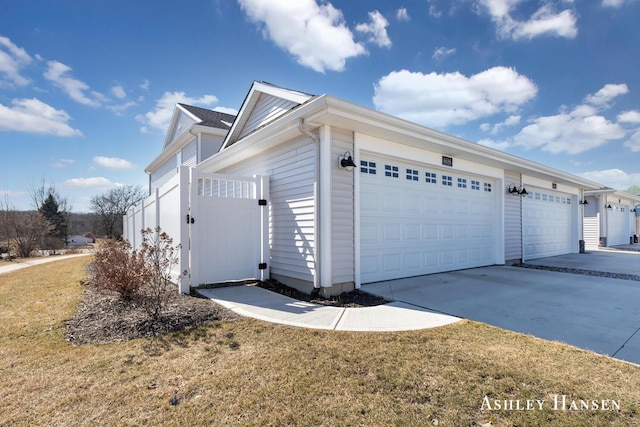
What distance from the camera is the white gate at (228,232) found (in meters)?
5.94

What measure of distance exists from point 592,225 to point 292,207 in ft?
66.6

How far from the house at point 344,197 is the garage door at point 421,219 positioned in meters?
0.03

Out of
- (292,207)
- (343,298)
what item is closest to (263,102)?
(292,207)

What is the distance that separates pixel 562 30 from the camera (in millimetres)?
8492

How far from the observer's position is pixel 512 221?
397 inches

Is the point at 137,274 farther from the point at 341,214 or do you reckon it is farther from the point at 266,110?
the point at 266,110

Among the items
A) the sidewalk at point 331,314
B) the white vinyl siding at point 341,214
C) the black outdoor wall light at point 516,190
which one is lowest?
the sidewalk at point 331,314

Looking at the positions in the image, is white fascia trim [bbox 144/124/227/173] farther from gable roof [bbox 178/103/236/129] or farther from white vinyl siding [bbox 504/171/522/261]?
white vinyl siding [bbox 504/171/522/261]

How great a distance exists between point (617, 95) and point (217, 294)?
15475mm

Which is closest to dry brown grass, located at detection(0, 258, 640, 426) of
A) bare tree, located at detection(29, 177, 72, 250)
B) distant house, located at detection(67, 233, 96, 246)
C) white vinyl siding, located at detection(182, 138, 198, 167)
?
white vinyl siding, located at detection(182, 138, 198, 167)

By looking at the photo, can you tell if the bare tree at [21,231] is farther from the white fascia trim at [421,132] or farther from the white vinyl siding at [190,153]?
the white fascia trim at [421,132]

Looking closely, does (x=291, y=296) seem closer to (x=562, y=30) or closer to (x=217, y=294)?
(x=217, y=294)

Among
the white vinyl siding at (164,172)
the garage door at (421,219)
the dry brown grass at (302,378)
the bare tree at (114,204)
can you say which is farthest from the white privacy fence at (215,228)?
the bare tree at (114,204)

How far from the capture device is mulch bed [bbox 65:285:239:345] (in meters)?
3.68
